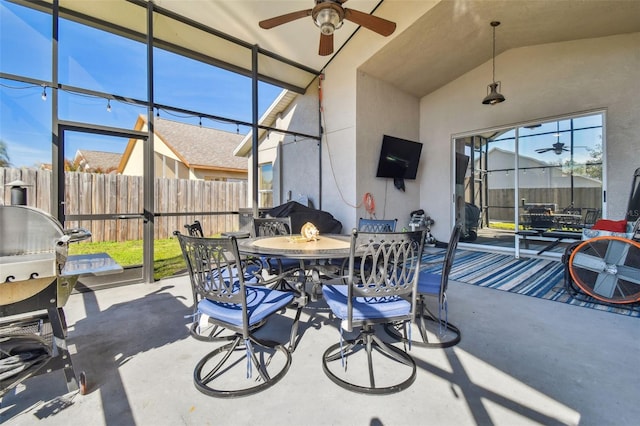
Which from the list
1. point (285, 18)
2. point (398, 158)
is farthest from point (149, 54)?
point (398, 158)

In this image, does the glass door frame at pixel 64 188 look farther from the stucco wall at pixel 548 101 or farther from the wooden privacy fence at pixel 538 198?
the wooden privacy fence at pixel 538 198

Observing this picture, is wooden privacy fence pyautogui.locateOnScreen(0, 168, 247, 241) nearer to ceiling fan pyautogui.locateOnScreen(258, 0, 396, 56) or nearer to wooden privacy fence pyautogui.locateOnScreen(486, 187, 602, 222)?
ceiling fan pyautogui.locateOnScreen(258, 0, 396, 56)

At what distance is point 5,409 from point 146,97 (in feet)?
12.3

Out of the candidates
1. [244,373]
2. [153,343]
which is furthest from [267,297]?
[153,343]

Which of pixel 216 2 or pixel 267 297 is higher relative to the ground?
pixel 216 2

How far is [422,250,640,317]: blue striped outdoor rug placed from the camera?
3.47 meters

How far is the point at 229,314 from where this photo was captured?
1.79m

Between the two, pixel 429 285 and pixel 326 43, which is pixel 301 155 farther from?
pixel 429 285

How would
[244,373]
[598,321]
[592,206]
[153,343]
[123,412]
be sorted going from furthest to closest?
[592,206] → [598,321] → [153,343] → [244,373] → [123,412]

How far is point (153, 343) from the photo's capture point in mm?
2402

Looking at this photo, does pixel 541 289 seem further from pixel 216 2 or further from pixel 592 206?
pixel 216 2

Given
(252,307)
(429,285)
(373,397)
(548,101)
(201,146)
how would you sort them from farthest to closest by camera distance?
(201,146)
(548,101)
(429,285)
(252,307)
(373,397)

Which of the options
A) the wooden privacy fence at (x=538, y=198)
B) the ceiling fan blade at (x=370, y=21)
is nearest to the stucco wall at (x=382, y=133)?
the wooden privacy fence at (x=538, y=198)

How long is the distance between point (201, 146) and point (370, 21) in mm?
6746
